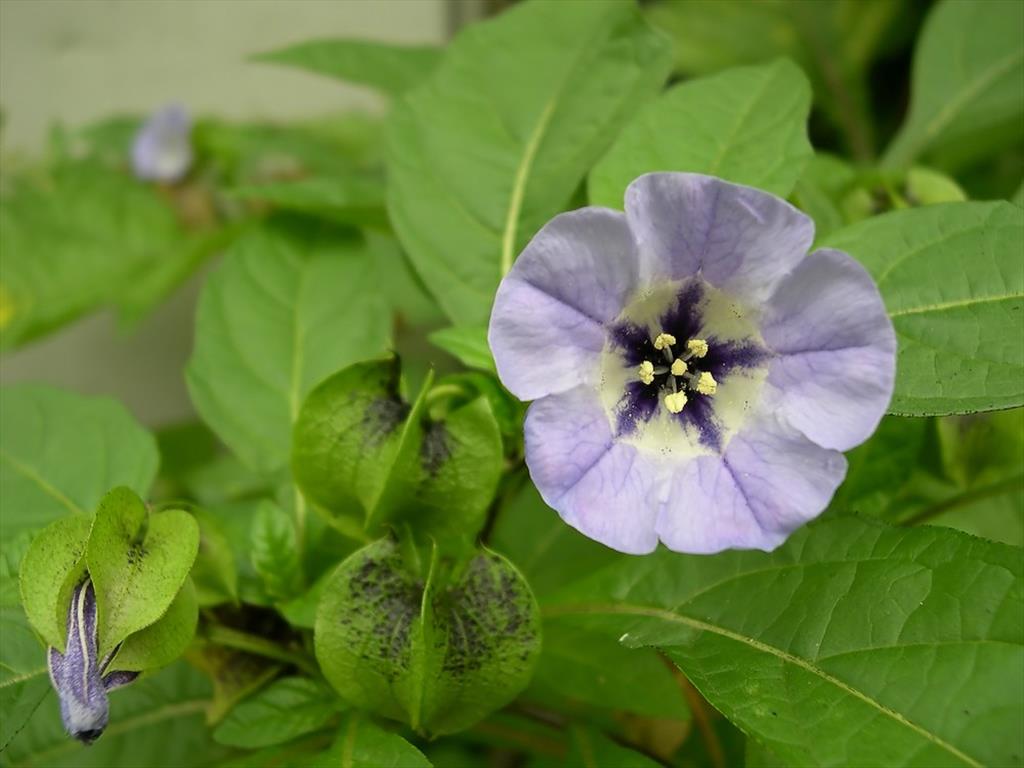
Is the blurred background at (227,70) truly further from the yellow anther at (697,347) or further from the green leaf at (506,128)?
the yellow anther at (697,347)

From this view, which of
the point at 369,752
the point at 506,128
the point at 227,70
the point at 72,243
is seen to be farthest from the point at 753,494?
the point at 227,70

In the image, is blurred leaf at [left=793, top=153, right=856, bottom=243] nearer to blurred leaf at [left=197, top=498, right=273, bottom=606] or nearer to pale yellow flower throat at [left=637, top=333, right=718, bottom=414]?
pale yellow flower throat at [left=637, top=333, right=718, bottom=414]

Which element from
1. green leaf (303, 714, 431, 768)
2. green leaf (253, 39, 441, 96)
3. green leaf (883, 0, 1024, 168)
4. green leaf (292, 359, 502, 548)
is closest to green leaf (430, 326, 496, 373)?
green leaf (292, 359, 502, 548)

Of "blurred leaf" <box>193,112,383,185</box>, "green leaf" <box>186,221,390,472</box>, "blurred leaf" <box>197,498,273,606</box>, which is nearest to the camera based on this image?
"blurred leaf" <box>197,498,273,606</box>

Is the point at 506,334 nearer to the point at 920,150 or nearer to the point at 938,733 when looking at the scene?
the point at 938,733

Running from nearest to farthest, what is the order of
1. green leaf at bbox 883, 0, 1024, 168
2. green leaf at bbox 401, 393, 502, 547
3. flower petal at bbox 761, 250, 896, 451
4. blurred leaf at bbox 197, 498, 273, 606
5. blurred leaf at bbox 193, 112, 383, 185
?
flower petal at bbox 761, 250, 896, 451, green leaf at bbox 401, 393, 502, 547, blurred leaf at bbox 197, 498, 273, 606, green leaf at bbox 883, 0, 1024, 168, blurred leaf at bbox 193, 112, 383, 185

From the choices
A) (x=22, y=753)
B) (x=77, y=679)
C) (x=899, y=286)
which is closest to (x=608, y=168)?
(x=899, y=286)
